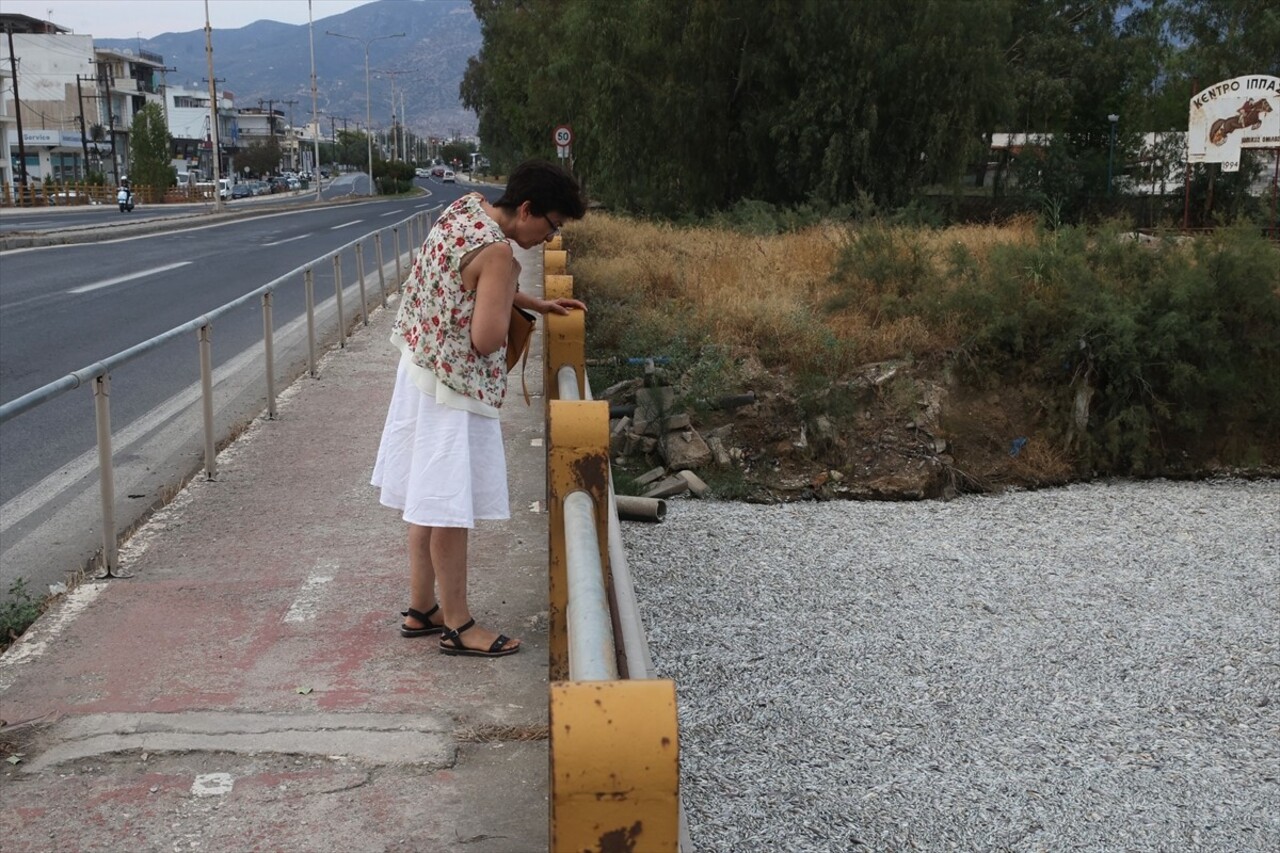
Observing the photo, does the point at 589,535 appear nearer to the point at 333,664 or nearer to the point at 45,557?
the point at 333,664

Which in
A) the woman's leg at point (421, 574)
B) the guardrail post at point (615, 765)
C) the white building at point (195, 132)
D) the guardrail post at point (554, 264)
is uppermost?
the white building at point (195, 132)

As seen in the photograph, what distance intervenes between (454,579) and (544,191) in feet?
4.45

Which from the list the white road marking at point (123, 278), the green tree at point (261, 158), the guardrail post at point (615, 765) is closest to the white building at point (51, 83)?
the green tree at point (261, 158)

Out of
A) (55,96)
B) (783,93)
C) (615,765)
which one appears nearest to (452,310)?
(615,765)

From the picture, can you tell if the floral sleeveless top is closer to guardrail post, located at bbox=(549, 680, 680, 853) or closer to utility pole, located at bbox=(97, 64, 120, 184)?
guardrail post, located at bbox=(549, 680, 680, 853)

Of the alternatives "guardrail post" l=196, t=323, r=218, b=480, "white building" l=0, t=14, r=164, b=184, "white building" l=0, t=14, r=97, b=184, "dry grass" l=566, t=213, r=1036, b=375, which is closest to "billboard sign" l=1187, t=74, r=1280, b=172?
"dry grass" l=566, t=213, r=1036, b=375

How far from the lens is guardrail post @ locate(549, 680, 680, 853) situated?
61.6 inches

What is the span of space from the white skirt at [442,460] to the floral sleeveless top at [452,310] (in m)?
0.11

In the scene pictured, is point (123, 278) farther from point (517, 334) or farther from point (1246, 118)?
point (1246, 118)

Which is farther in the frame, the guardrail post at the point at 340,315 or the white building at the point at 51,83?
the white building at the point at 51,83

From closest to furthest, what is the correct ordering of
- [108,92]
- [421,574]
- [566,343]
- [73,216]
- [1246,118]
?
[421,574], [566,343], [1246,118], [73,216], [108,92]

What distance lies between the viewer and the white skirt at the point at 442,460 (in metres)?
4.16

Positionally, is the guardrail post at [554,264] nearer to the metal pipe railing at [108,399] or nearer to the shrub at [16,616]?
the metal pipe railing at [108,399]

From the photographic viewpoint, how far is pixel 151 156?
76062 mm
